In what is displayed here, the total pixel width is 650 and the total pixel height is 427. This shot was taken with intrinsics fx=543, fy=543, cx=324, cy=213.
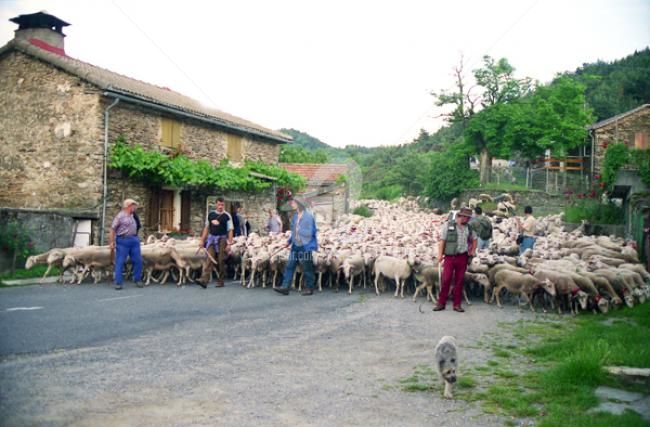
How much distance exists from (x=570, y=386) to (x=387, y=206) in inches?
1481

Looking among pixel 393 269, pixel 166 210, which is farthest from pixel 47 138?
pixel 393 269

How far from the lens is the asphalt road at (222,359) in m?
4.59

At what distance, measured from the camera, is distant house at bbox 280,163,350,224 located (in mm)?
32688

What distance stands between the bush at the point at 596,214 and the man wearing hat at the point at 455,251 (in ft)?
51.9

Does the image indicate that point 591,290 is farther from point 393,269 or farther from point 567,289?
point 393,269

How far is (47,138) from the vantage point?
1784cm

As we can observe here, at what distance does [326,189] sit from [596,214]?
15.9 m

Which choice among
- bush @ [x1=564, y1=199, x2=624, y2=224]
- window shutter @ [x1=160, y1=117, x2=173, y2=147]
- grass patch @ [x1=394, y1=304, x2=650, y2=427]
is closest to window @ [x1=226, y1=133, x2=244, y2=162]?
window shutter @ [x1=160, y1=117, x2=173, y2=147]

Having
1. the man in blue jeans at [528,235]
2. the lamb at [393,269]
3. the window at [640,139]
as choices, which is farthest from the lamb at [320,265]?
the window at [640,139]

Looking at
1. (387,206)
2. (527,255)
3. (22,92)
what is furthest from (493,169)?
(22,92)

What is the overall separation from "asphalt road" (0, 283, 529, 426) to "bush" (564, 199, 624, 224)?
15.4 metres

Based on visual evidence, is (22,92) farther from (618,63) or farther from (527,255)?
(618,63)

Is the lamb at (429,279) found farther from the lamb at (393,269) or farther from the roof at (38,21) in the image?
the roof at (38,21)

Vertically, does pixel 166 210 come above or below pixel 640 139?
below
